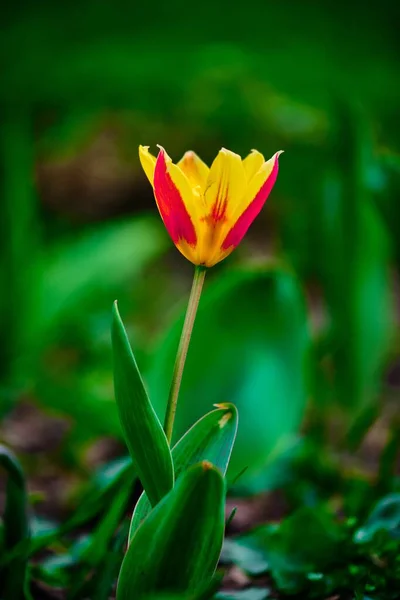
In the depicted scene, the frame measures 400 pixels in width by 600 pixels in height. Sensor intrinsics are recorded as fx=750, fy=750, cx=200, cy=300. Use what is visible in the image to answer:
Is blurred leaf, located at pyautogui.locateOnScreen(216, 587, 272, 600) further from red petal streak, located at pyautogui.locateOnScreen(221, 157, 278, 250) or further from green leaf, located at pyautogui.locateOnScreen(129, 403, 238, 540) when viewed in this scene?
red petal streak, located at pyautogui.locateOnScreen(221, 157, 278, 250)

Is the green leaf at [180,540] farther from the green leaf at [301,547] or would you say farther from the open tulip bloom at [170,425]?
the green leaf at [301,547]

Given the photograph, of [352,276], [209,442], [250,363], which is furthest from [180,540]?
[352,276]

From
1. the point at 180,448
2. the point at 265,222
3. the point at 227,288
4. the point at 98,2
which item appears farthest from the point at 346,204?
the point at 265,222

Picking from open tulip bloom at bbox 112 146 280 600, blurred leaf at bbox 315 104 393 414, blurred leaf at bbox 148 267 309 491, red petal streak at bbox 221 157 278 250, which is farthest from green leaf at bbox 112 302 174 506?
blurred leaf at bbox 315 104 393 414

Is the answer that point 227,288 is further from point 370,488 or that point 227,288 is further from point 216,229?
point 216,229

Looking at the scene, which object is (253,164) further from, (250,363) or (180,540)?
(250,363)

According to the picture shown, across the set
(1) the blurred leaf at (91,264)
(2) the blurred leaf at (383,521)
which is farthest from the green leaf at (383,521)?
(1) the blurred leaf at (91,264)
